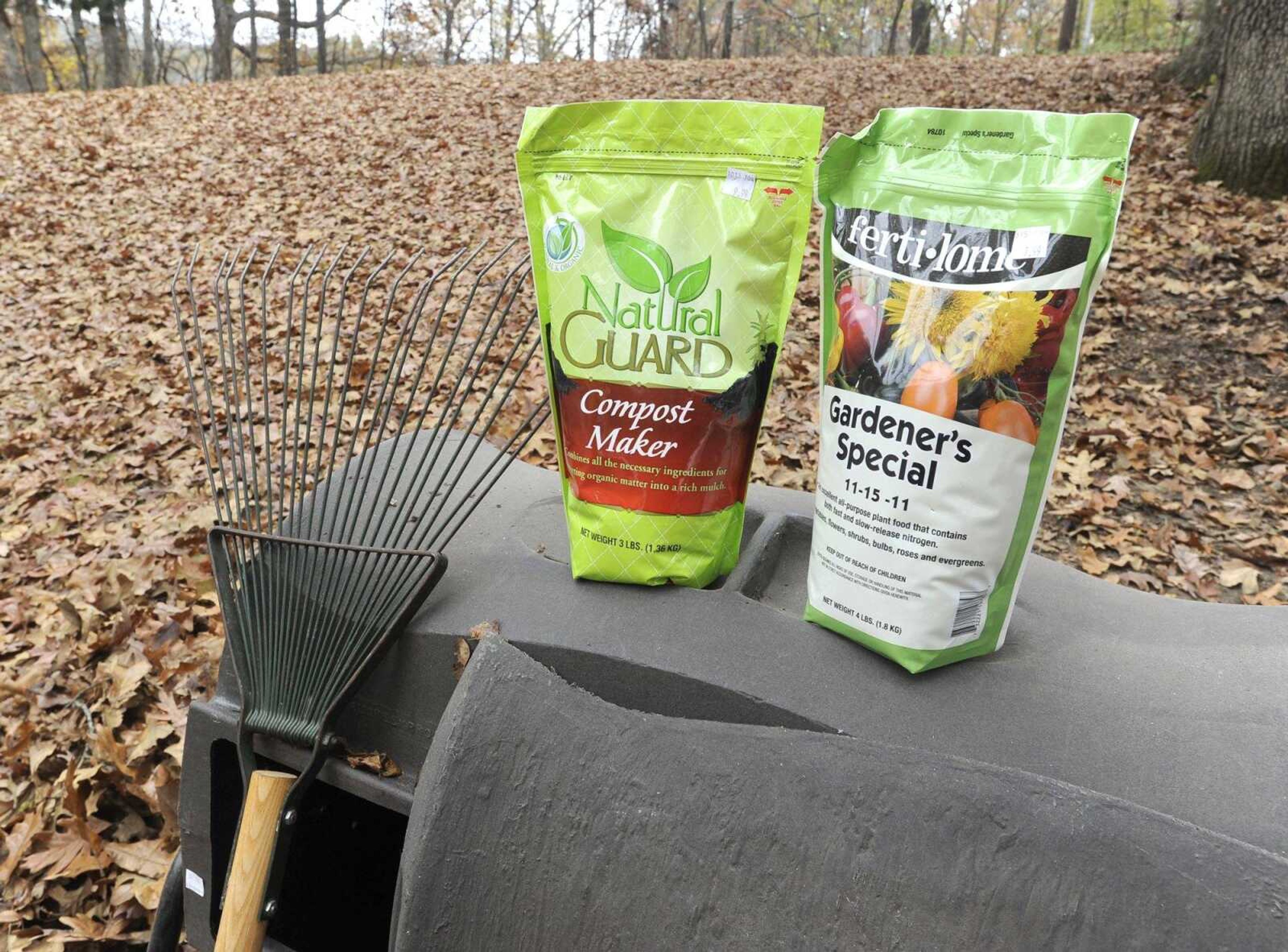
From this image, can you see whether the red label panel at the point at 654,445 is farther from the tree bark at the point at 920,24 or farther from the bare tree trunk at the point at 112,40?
the bare tree trunk at the point at 112,40

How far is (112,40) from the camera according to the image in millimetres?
15438

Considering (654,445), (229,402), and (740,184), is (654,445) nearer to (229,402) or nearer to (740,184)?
(740,184)

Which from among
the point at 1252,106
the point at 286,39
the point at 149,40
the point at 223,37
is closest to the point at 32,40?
the point at 223,37

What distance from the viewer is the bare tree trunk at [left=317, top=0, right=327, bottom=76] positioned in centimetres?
1883

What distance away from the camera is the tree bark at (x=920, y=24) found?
1530 cm

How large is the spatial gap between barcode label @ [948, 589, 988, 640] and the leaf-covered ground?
183 cm

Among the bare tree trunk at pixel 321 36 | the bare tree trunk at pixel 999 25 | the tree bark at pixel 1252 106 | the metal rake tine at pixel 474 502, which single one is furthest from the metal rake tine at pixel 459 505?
the bare tree trunk at pixel 999 25

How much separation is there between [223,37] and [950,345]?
1869cm

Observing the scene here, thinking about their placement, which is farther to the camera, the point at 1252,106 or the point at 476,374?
the point at 1252,106

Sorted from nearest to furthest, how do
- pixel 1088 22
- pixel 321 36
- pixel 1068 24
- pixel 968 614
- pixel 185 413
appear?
1. pixel 968 614
2. pixel 185 413
3. pixel 1068 24
4. pixel 321 36
5. pixel 1088 22

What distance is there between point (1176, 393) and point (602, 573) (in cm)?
Result: 327

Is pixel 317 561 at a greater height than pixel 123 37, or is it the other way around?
pixel 123 37

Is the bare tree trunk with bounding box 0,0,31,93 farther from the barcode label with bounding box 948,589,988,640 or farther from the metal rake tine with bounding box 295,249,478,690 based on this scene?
the barcode label with bounding box 948,589,988,640

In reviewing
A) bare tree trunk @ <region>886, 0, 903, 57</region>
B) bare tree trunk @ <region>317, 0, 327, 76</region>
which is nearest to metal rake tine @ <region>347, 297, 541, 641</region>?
bare tree trunk @ <region>886, 0, 903, 57</region>
